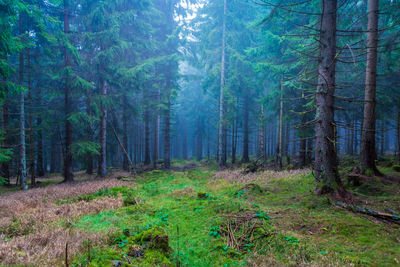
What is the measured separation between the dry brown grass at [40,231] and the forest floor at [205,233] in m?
0.02

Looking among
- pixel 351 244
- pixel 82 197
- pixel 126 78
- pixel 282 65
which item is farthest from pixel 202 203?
pixel 126 78

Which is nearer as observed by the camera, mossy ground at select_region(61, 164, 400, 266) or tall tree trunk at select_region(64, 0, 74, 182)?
mossy ground at select_region(61, 164, 400, 266)

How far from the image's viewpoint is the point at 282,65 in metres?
15.2

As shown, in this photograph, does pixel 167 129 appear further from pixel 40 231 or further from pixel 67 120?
pixel 40 231

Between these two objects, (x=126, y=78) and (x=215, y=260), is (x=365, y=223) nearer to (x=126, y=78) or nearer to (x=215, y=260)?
(x=215, y=260)

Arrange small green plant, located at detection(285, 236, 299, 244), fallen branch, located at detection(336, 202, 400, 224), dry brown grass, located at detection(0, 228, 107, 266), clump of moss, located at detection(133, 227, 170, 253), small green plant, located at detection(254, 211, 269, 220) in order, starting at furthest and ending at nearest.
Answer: small green plant, located at detection(254, 211, 269, 220) → fallen branch, located at detection(336, 202, 400, 224) → small green plant, located at detection(285, 236, 299, 244) → clump of moss, located at detection(133, 227, 170, 253) → dry brown grass, located at detection(0, 228, 107, 266)

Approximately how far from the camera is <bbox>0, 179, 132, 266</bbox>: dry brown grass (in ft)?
12.2

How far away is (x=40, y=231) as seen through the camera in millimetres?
5066

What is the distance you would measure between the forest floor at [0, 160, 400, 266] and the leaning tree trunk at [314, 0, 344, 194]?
30.9 inches

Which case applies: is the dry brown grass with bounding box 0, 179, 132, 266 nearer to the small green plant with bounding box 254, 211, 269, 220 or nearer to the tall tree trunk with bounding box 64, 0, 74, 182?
the small green plant with bounding box 254, 211, 269, 220

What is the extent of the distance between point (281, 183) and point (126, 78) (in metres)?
13.9

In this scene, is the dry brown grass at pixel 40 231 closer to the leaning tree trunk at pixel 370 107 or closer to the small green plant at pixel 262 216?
the small green plant at pixel 262 216

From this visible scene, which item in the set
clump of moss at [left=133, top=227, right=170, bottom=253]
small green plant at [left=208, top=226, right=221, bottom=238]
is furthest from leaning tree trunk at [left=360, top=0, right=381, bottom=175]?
clump of moss at [left=133, top=227, right=170, bottom=253]

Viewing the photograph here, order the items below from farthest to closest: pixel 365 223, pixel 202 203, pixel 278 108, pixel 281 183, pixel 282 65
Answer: pixel 278 108
pixel 282 65
pixel 281 183
pixel 202 203
pixel 365 223
